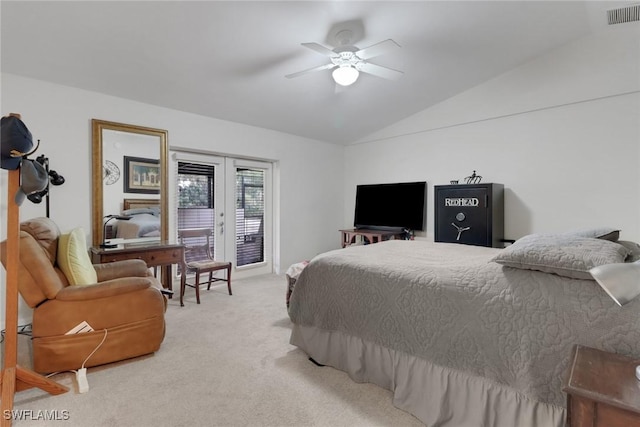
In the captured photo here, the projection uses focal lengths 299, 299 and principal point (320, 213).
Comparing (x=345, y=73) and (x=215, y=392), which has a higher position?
(x=345, y=73)

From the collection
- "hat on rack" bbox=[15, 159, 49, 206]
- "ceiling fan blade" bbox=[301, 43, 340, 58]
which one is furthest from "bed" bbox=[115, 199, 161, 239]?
"ceiling fan blade" bbox=[301, 43, 340, 58]

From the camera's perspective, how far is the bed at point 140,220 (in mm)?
3375

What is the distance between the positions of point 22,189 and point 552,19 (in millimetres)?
4504

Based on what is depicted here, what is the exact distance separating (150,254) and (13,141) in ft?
5.70

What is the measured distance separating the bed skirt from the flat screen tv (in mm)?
3072

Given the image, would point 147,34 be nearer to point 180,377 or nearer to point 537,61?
point 180,377

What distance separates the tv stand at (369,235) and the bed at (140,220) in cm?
293

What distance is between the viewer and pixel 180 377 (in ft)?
6.52

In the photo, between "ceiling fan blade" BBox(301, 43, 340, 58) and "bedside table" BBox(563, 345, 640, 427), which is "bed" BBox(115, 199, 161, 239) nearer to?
"ceiling fan blade" BBox(301, 43, 340, 58)

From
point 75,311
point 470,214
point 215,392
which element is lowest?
point 215,392

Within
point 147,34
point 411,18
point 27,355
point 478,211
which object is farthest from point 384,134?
point 27,355

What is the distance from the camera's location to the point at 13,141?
1.60 meters

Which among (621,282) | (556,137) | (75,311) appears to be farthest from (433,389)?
(556,137)

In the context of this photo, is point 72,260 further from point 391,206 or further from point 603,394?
point 391,206
